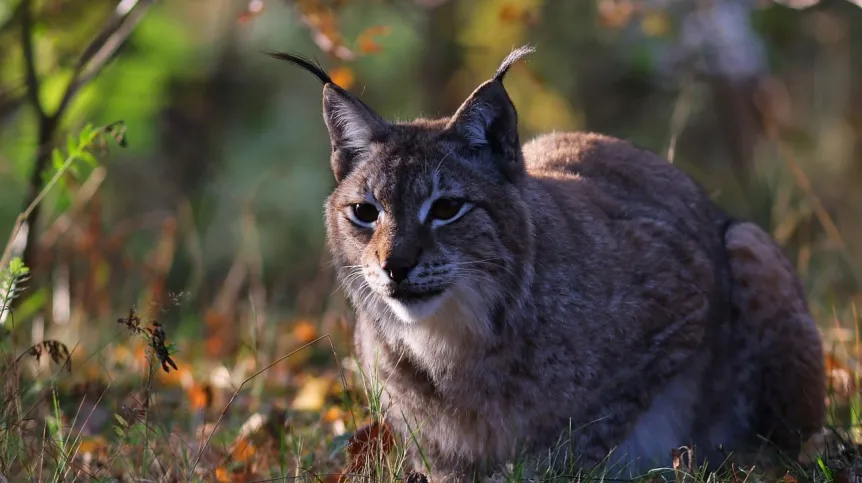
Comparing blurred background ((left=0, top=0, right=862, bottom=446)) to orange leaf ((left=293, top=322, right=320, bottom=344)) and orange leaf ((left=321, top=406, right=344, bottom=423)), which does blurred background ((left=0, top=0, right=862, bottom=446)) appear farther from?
orange leaf ((left=321, top=406, right=344, bottom=423))

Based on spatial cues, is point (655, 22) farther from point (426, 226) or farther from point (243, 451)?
point (243, 451)

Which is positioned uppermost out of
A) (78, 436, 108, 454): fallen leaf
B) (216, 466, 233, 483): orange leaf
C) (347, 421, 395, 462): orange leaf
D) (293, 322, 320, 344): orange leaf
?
(347, 421, 395, 462): orange leaf

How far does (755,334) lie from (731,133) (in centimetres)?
756

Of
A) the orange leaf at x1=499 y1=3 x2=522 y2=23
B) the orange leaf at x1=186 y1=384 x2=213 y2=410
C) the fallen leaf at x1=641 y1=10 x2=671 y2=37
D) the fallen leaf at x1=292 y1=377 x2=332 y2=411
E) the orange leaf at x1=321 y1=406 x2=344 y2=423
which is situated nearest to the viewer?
the orange leaf at x1=321 y1=406 x2=344 y2=423

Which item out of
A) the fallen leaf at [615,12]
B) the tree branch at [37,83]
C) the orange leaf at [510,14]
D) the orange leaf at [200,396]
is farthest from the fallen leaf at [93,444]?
the fallen leaf at [615,12]

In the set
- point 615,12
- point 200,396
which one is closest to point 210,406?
point 200,396

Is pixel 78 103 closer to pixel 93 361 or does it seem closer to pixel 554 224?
pixel 93 361

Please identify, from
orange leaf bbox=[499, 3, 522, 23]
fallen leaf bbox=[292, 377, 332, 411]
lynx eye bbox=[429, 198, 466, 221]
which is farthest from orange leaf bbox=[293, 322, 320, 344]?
lynx eye bbox=[429, 198, 466, 221]

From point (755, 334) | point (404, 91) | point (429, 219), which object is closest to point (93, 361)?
point (429, 219)

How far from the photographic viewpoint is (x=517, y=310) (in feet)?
13.3

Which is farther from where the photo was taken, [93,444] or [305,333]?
[305,333]

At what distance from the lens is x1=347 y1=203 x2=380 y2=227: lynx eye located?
13.4 feet

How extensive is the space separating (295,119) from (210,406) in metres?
10.7

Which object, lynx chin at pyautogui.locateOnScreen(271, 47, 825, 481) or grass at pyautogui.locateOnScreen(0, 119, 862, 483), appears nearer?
grass at pyautogui.locateOnScreen(0, 119, 862, 483)
